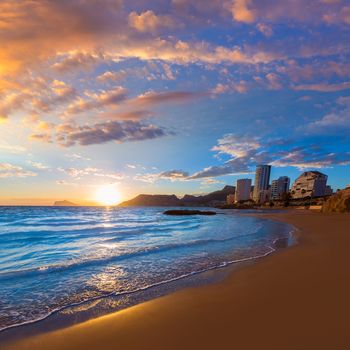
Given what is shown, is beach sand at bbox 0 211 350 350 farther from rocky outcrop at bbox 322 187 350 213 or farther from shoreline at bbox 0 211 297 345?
rocky outcrop at bbox 322 187 350 213

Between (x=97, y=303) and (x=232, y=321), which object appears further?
(x=97, y=303)

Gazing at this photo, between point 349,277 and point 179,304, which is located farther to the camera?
point 349,277

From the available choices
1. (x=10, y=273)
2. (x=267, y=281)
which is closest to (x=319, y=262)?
(x=267, y=281)

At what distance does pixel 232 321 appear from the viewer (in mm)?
4504

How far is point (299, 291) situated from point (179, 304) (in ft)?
9.89

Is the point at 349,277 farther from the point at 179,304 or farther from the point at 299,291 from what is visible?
the point at 179,304

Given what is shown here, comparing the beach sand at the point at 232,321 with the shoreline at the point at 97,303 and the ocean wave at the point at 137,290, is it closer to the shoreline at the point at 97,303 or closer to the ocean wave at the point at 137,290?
the shoreline at the point at 97,303

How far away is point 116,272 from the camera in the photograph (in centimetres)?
869

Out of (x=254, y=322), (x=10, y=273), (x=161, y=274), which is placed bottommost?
(x=10, y=273)

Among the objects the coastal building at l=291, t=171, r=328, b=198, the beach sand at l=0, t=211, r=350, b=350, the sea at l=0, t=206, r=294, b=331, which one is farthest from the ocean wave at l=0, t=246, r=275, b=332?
the coastal building at l=291, t=171, r=328, b=198

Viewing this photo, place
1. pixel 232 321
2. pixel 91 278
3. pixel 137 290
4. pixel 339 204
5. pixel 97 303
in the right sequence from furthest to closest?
pixel 339 204, pixel 91 278, pixel 137 290, pixel 97 303, pixel 232 321

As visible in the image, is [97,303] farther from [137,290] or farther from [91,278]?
[91,278]

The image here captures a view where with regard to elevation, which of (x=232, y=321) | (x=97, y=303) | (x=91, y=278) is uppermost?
(x=232, y=321)

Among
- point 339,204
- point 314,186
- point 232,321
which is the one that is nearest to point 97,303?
point 232,321
